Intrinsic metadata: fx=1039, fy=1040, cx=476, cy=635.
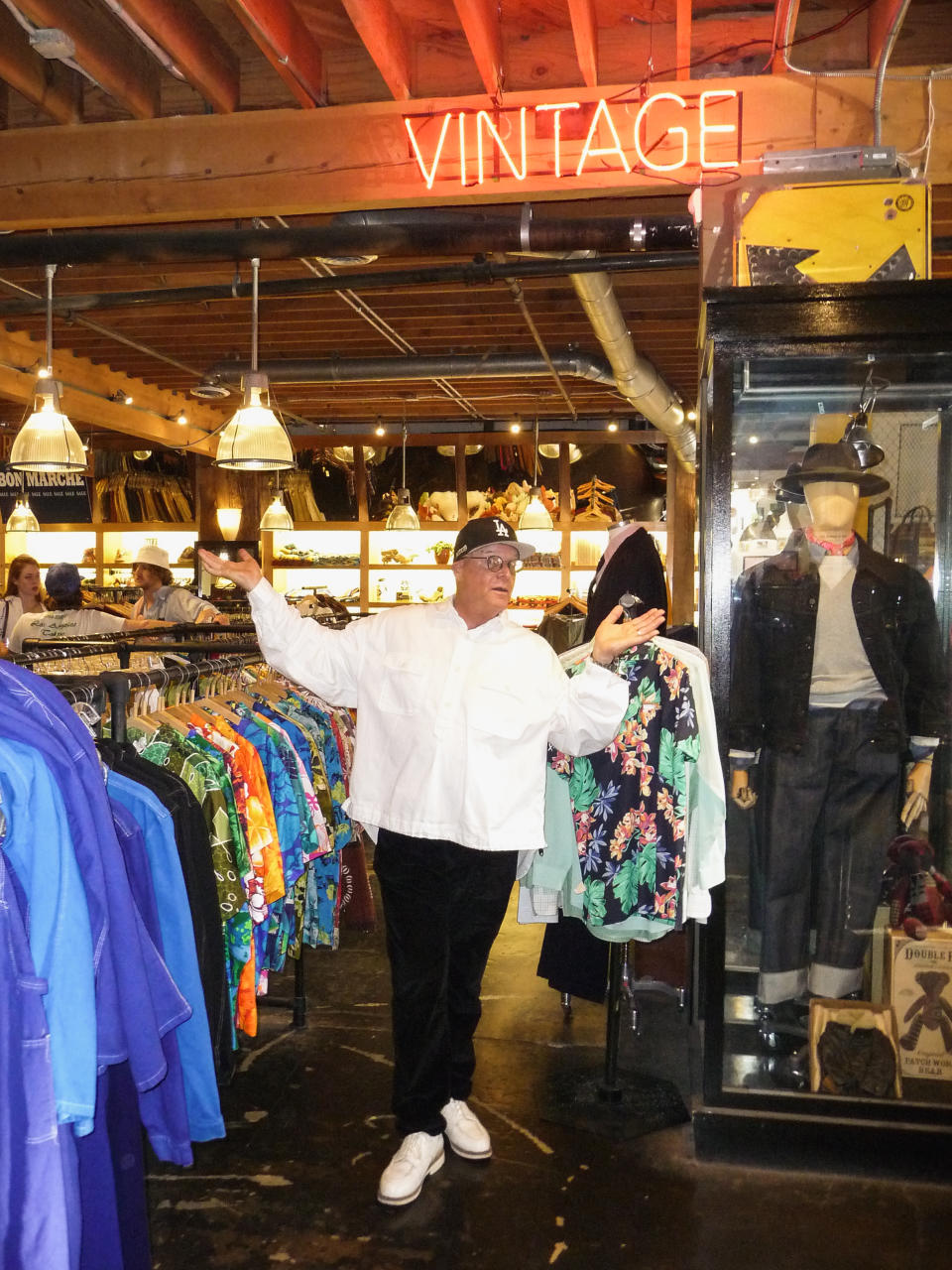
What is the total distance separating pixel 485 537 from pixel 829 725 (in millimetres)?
1265

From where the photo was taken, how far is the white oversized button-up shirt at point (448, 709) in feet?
8.93

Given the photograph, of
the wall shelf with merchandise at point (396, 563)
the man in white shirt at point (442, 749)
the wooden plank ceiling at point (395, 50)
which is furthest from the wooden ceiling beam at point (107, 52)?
the wall shelf with merchandise at point (396, 563)

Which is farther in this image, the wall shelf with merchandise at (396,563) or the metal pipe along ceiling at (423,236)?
the wall shelf with merchandise at (396,563)

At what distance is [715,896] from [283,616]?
4.94 feet

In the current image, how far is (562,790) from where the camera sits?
3.21 metres

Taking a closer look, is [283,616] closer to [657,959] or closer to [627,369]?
[657,959]

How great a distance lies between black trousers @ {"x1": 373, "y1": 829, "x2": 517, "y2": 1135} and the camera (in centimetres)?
279

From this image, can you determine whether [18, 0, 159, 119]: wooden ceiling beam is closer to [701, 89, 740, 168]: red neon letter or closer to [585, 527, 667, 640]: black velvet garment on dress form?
[701, 89, 740, 168]: red neon letter

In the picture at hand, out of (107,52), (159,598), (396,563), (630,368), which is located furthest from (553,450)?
(107,52)

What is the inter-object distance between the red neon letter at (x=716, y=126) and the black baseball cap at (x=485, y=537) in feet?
5.94

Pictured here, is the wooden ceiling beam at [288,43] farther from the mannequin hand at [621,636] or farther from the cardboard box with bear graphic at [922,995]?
the cardboard box with bear graphic at [922,995]

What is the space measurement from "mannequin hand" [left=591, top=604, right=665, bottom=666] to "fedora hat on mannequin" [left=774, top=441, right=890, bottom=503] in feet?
2.26

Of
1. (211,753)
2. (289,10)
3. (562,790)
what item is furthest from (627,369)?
(211,753)

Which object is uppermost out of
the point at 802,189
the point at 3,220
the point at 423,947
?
the point at 3,220
